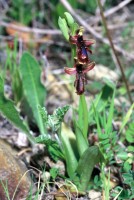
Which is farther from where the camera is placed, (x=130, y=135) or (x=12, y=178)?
(x=130, y=135)

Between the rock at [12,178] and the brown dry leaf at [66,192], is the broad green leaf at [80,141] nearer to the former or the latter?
the brown dry leaf at [66,192]

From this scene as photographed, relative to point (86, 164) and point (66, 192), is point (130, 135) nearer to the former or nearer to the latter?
point (86, 164)

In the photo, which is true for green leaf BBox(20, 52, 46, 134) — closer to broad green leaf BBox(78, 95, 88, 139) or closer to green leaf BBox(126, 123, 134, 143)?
broad green leaf BBox(78, 95, 88, 139)

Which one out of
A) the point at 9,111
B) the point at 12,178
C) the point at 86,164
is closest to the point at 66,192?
the point at 86,164

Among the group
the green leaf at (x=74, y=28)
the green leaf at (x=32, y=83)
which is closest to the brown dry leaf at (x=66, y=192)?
the green leaf at (x=32, y=83)

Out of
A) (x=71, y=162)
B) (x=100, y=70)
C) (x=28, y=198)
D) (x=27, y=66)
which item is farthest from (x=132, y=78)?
(x=28, y=198)

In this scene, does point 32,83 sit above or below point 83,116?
above

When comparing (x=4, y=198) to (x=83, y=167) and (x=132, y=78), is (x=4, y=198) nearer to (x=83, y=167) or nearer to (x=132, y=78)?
(x=83, y=167)

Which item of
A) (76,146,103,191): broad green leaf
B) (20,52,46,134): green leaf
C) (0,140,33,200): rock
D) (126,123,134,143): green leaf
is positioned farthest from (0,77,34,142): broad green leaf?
(126,123,134,143): green leaf
